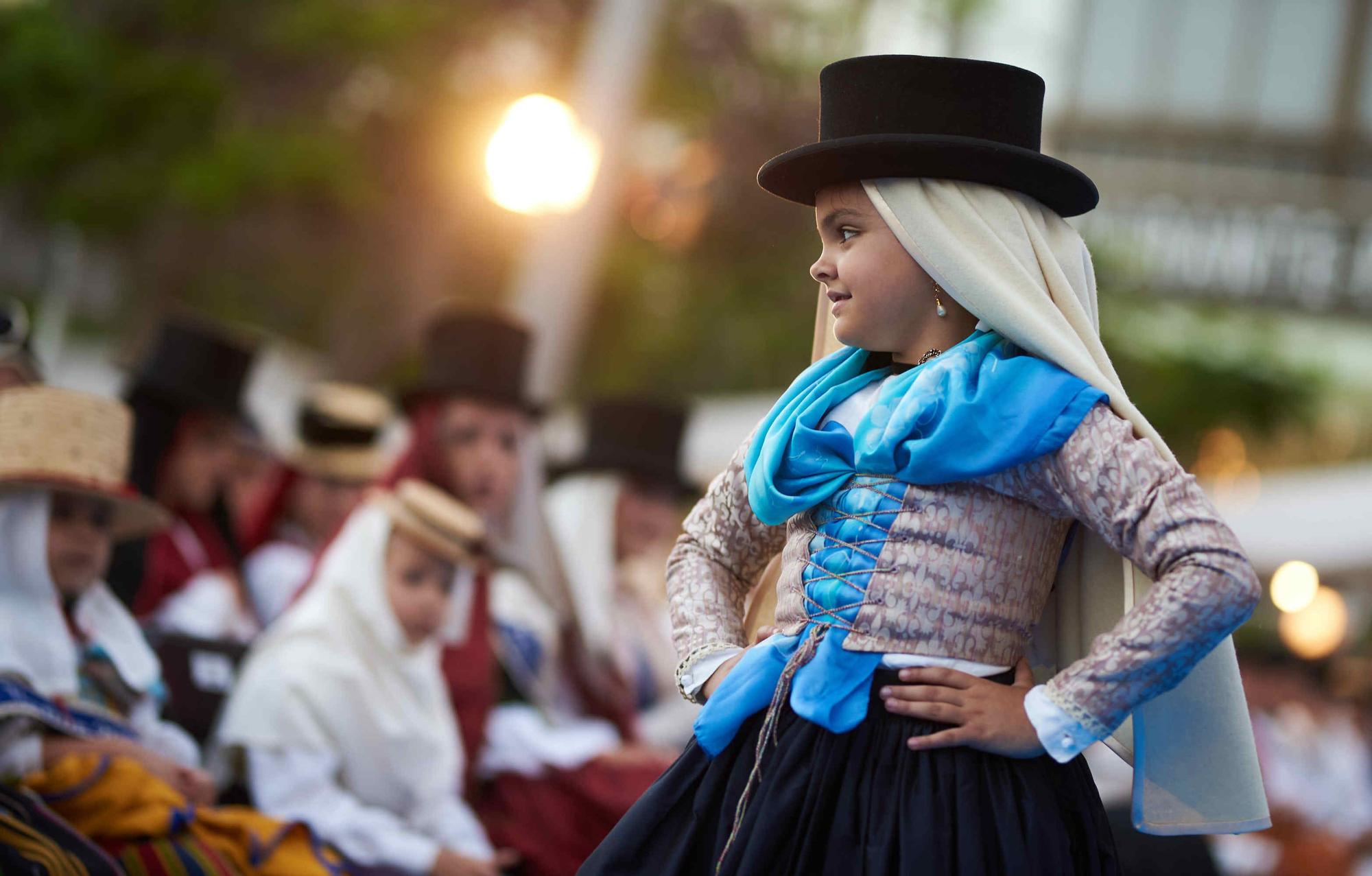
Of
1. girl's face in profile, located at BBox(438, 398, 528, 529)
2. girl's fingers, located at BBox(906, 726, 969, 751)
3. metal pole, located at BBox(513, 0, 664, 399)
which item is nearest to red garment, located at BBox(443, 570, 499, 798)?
girl's face in profile, located at BBox(438, 398, 528, 529)

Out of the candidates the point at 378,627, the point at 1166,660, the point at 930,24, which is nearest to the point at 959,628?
the point at 1166,660

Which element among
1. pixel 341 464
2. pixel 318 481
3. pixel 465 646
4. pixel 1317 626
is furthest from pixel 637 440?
pixel 1317 626

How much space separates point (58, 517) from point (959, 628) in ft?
8.01

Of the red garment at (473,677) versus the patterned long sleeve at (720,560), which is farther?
the red garment at (473,677)

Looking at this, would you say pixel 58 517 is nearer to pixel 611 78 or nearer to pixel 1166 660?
pixel 1166 660

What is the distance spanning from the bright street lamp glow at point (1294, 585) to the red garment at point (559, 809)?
8737 mm

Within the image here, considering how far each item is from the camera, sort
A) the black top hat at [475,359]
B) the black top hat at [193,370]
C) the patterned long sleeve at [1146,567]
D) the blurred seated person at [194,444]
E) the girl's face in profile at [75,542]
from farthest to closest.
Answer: the black top hat at [193,370], the blurred seated person at [194,444], the black top hat at [475,359], the girl's face in profile at [75,542], the patterned long sleeve at [1146,567]

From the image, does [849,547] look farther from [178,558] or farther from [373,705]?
[178,558]

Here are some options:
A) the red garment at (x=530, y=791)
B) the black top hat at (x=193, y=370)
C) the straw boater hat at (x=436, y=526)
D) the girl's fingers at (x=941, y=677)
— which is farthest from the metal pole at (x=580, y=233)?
the girl's fingers at (x=941, y=677)

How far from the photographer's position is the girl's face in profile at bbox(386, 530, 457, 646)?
4.37 meters

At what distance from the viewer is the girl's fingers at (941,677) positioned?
6.30 ft

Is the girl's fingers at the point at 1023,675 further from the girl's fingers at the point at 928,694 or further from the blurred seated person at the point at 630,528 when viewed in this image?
the blurred seated person at the point at 630,528

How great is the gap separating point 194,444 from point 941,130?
438 centimetres

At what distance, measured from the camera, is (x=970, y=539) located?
1.98 meters
